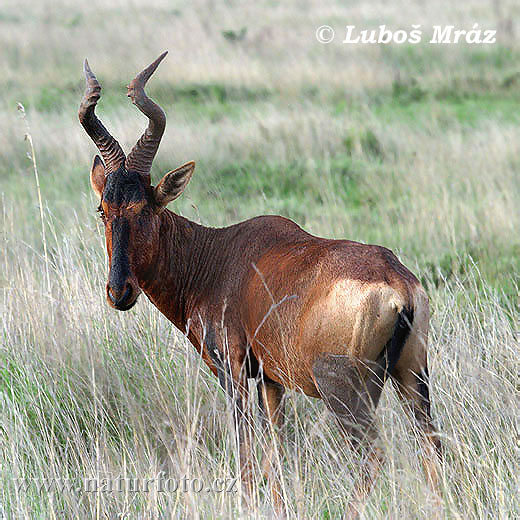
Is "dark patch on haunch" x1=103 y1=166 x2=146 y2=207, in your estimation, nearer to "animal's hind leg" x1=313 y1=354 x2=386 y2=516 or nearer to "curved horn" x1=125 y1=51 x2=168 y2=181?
"curved horn" x1=125 y1=51 x2=168 y2=181

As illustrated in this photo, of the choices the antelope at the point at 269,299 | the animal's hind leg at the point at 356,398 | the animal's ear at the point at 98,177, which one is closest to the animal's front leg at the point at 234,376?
the antelope at the point at 269,299

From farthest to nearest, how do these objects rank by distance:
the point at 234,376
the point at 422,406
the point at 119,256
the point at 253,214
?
1. the point at 253,214
2. the point at 234,376
3. the point at 119,256
4. the point at 422,406

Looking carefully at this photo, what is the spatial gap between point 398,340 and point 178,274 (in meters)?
1.70

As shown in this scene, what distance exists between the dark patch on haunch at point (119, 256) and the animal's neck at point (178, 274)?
402 millimetres

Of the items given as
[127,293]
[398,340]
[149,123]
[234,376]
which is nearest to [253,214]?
[149,123]

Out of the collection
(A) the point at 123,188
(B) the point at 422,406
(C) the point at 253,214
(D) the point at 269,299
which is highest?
(A) the point at 123,188

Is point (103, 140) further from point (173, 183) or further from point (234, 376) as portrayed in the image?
point (234, 376)

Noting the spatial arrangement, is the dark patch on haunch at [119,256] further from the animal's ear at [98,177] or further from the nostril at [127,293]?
the animal's ear at [98,177]

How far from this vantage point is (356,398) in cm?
409

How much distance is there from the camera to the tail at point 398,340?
3.93 m

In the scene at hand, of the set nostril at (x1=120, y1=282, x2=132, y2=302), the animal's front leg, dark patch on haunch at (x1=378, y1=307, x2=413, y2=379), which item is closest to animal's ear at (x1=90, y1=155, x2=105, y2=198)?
nostril at (x1=120, y1=282, x2=132, y2=302)

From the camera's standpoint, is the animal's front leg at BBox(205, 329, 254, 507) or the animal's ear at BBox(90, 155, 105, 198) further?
the animal's ear at BBox(90, 155, 105, 198)

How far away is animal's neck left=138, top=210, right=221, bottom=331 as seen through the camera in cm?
515

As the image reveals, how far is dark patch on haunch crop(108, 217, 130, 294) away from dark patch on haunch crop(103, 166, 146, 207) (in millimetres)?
109
